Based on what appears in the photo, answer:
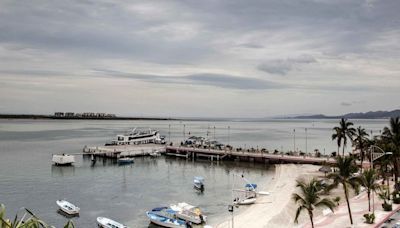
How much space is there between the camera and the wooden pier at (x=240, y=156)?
92438 millimetres

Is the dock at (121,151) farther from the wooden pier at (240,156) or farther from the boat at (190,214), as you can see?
the boat at (190,214)

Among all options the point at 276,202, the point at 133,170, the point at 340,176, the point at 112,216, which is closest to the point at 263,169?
the point at 133,170

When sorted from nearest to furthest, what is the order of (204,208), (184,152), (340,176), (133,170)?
(340,176) < (204,208) < (133,170) < (184,152)

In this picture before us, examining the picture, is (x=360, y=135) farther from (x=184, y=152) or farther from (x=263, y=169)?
(x=184, y=152)

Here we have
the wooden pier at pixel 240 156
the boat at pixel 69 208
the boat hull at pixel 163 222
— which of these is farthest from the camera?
the wooden pier at pixel 240 156

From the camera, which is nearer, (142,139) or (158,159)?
(158,159)

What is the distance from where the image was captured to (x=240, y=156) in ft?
350

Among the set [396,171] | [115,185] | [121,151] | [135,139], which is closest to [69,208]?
[115,185]

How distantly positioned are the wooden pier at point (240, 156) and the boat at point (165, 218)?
48617 millimetres

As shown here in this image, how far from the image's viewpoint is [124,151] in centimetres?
11062

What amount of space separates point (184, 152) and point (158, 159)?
1083 centimetres

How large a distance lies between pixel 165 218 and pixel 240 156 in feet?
206

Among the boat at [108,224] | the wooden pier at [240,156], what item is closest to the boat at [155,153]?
the wooden pier at [240,156]

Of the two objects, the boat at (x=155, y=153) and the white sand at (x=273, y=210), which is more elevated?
the boat at (x=155, y=153)
